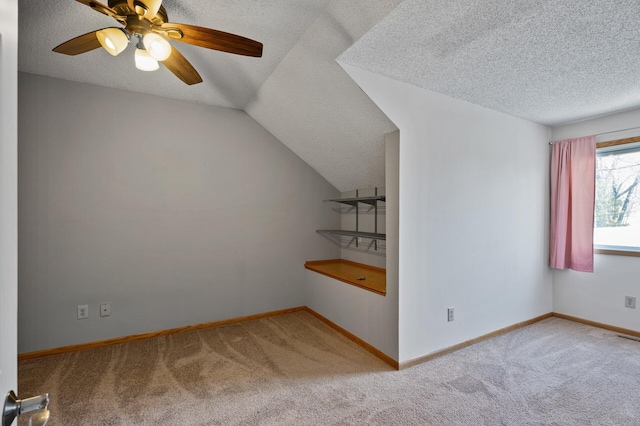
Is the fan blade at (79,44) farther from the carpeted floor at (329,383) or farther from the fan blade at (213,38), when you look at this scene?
the carpeted floor at (329,383)

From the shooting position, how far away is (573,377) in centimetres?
221

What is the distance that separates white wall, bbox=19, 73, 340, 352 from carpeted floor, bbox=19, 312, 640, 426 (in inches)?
15.3

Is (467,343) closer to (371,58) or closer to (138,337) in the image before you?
(371,58)

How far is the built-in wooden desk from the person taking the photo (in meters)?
2.71

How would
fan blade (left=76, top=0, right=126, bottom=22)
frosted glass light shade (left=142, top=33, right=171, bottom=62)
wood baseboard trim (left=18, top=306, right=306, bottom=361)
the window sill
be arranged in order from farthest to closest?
the window sill < wood baseboard trim (left=18, top=306, right=306, bottom=361) < frosted glass light shade (left=142, top=33, right=171, bottom=62) < fan blade (left=76, top=0, right=126, bottom=22)

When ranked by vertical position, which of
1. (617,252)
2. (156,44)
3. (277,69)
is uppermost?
(277,69)

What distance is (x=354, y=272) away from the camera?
3283 mm

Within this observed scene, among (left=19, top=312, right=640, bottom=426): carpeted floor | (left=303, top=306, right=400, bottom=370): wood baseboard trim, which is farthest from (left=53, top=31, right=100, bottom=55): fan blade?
(left=303, top=306, right=400, bottom=370): wood baseboard trim

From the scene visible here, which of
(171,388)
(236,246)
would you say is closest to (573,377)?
(171,388)

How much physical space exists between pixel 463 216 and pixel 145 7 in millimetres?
2668

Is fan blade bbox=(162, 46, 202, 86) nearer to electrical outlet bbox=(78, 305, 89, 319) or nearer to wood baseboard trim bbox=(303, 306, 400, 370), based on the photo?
electrical outlet bbox=(78, 305, 89, 319)

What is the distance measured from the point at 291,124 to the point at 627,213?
356 centimetres

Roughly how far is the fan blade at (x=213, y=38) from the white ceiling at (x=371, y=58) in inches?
13.5

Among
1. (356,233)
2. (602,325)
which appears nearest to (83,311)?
(356,233)
